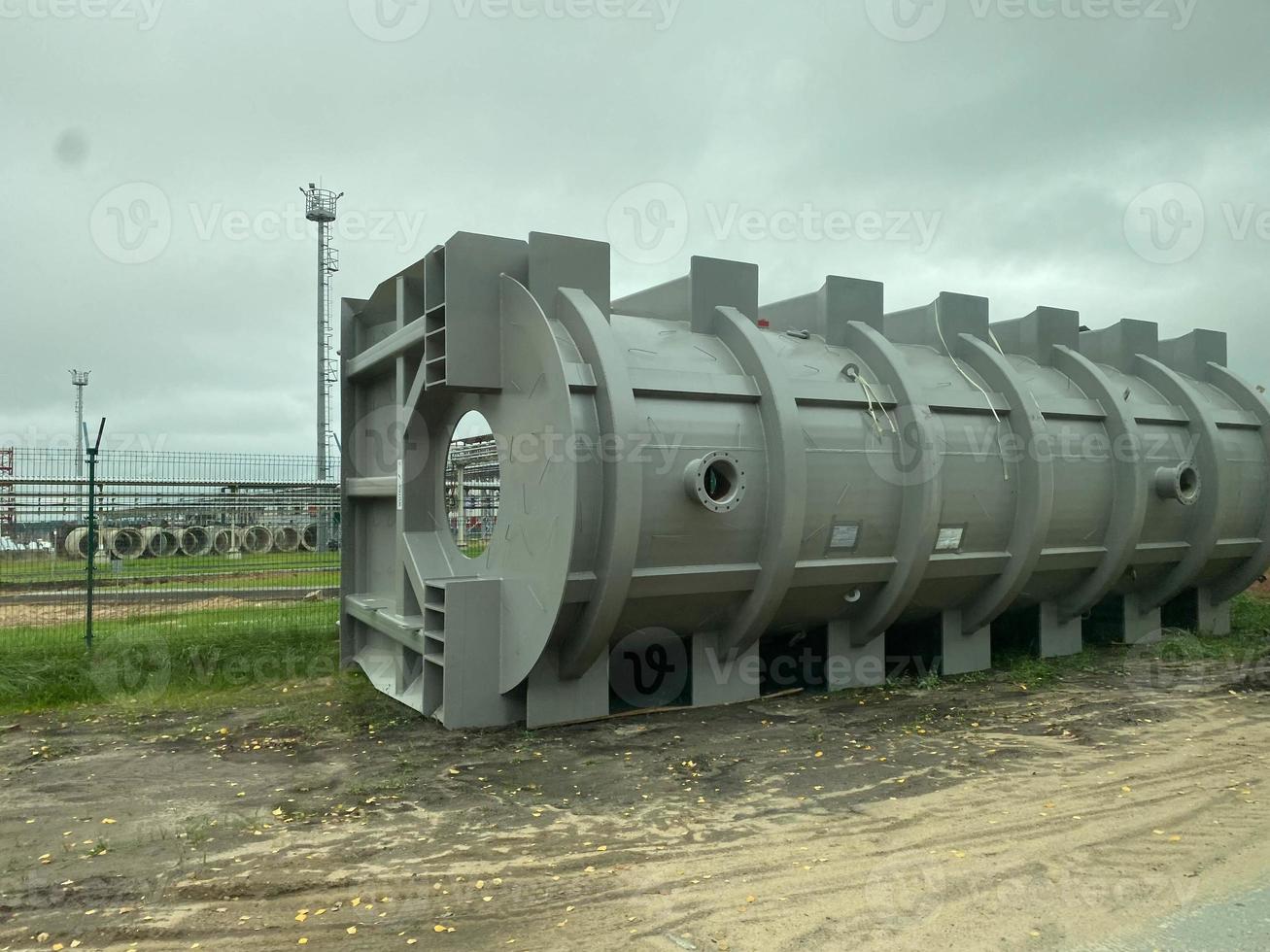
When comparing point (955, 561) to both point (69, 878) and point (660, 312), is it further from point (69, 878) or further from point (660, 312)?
point (69, 878)

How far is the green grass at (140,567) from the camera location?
12719 mm

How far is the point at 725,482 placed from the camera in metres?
8.03

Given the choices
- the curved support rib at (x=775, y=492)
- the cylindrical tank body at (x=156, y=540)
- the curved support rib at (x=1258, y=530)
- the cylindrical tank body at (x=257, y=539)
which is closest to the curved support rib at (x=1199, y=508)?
the curved support rib at (x=1258, y=530)

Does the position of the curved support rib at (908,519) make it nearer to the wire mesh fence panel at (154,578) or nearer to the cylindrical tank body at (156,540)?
the wire mesh fence panel at (154,578)

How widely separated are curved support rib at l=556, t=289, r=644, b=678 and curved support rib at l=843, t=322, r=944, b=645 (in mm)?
3022

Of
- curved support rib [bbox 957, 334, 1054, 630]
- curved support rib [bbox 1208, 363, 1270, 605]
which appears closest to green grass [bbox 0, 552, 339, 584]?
curved support rib [bbox 957, 334, 1054, 630]

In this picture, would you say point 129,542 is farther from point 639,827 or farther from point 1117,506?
point 1117,506

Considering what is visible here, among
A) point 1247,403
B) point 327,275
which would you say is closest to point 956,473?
point 1247,403

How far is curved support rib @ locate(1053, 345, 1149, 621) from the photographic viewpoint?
10.5 meters

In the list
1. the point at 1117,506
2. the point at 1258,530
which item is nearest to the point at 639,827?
the point at 1117,506

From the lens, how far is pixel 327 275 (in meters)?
35.4

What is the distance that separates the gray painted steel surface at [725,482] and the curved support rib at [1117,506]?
29 mm

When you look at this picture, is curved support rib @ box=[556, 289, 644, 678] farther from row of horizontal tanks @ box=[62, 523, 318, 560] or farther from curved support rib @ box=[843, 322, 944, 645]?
row of horizontal tanks @ box=[62, 523, 318, 560]

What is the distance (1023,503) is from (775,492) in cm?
330
